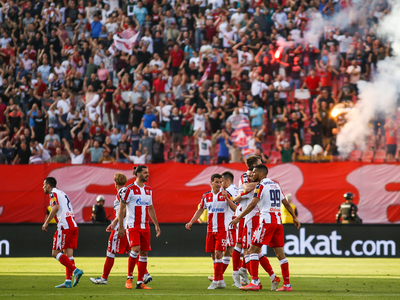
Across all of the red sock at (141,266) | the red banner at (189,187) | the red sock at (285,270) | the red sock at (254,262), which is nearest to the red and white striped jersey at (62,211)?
the red sock at (141,266)

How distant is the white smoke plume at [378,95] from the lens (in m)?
20.4

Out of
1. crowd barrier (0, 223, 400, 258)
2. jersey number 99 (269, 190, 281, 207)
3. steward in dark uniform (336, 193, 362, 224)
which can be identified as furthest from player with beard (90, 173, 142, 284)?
steward in dark uniform (336, 193, 362, 224)

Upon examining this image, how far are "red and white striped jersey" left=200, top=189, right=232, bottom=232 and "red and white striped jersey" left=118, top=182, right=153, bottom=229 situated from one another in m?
1.13

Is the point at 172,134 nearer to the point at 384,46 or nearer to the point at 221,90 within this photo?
the point at 221,90

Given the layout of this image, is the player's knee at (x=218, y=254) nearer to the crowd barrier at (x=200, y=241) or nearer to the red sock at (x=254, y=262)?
the red sock at (x=254, y=262)

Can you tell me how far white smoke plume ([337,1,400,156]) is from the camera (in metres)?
20.4

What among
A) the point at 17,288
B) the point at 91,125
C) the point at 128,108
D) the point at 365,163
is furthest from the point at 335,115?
the point at 17,288

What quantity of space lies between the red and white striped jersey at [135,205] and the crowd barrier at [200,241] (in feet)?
24.8

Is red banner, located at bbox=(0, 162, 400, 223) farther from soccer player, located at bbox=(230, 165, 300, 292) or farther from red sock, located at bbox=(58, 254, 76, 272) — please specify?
soccer player, located at bbox=(230, 165, 300, 292)

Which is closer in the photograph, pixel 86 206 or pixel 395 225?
pixel 395 225

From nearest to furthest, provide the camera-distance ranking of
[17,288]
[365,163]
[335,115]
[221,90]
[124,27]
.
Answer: [17,288], [365,163], [335,115], [221,90], [124,27]

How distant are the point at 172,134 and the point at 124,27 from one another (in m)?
6.03

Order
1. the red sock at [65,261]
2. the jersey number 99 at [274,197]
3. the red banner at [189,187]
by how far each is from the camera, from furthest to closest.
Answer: the red banner at [189,187] < the red sock at [65,261] < the jersey number 99 at [274,197]

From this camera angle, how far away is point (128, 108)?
871 inches
